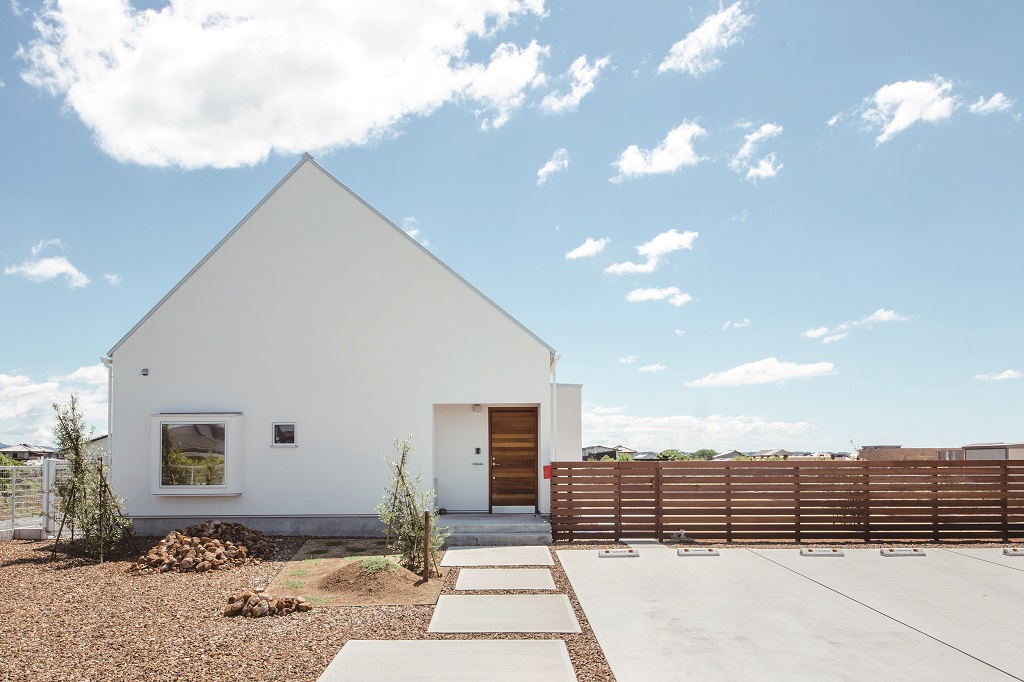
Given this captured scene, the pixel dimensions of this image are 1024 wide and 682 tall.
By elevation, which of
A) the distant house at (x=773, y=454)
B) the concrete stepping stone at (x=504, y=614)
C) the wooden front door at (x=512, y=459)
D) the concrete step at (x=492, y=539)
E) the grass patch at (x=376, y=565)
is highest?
the wooden front door at (x=512, y=459)

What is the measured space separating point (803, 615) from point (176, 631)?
6.25 metres

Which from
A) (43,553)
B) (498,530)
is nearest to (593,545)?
(498,530)

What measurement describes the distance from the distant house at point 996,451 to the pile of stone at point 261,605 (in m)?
19.9

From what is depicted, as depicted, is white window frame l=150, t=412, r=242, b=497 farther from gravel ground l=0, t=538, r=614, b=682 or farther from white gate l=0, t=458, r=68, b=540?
gravel ground l=0, t=538, r=614, b=682

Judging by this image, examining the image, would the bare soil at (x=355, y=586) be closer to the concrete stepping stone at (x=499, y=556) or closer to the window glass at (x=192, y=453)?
the concrete stepping stone at (x=499, y=556)

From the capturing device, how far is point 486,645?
6.36 m

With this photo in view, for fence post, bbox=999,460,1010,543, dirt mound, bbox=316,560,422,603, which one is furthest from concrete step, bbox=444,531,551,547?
fence post, bbox=999,460,1010,543

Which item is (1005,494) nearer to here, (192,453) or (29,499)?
(192,453)

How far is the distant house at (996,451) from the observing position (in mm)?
20531

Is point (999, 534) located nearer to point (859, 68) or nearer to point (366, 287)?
point (859, 68)

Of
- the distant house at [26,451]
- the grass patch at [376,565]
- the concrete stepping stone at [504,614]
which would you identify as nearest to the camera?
the concrete stepping stone at [504,614]

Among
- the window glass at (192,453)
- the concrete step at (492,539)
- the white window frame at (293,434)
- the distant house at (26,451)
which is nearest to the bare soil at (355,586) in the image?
the concrete step at (492,539)

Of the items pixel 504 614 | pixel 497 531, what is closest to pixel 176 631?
pixel 504 614

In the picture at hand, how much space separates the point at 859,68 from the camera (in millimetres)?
11672
